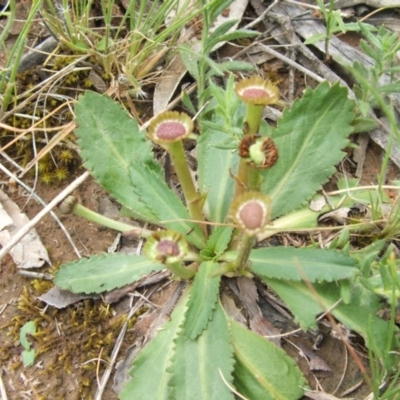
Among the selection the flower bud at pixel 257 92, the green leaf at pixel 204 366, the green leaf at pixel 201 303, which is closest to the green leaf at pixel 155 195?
the green leaf at pixel 201 303

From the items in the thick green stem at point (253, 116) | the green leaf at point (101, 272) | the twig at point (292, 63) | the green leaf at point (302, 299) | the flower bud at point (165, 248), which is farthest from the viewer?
the twig at point (292, 63)

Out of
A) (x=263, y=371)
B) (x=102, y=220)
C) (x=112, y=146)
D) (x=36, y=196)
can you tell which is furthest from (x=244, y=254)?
(x=36, y=196)

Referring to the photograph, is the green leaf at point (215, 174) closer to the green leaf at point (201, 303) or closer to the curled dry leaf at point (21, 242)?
the green leaf at point (201, 303)

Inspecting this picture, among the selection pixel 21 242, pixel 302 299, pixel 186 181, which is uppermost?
pixel 186 181

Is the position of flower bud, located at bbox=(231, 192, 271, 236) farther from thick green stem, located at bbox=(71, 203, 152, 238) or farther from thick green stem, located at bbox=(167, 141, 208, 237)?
thick green stem, located at bbox=(71, 203, 152, 238)

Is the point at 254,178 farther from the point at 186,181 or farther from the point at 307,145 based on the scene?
the point at 307,145
